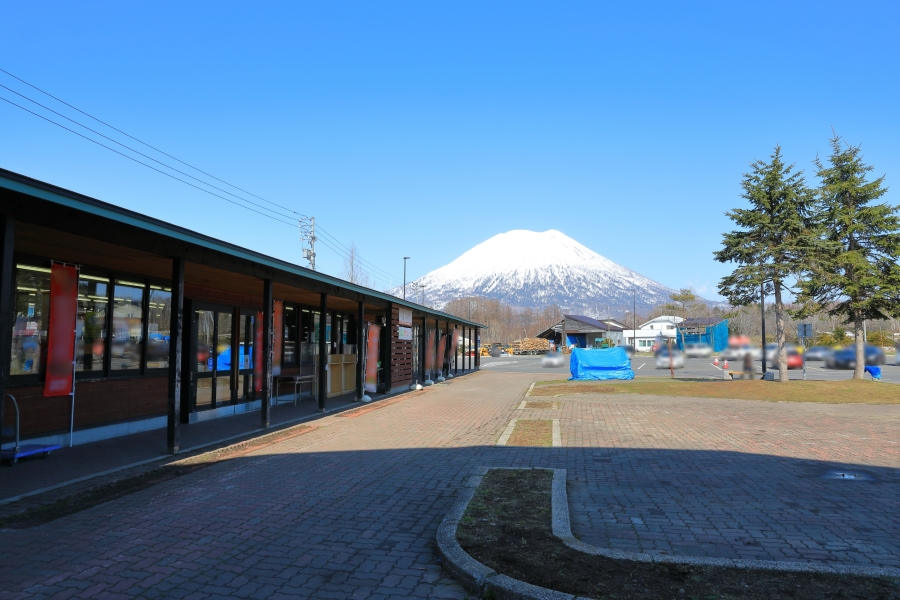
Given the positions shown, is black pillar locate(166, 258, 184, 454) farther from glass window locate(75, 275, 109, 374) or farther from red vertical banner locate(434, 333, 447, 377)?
red vertical banner locate(434, 333, 447, 377)

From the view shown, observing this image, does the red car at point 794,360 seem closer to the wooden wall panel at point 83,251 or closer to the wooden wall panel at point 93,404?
the wooden wall panel at point 93,404

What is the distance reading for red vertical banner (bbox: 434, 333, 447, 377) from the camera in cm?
3023

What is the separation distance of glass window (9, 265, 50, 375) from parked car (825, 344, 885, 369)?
110 ft

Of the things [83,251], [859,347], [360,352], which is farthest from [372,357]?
[859,347]

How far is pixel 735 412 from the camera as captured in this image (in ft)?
48.0

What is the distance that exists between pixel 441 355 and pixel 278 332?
1633cm

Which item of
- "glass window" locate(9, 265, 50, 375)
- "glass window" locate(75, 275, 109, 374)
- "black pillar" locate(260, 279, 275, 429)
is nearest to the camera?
"glass window" locate(9, 265, 50, 375)

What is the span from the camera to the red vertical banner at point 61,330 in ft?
26.5

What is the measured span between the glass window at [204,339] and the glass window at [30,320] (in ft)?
11.7

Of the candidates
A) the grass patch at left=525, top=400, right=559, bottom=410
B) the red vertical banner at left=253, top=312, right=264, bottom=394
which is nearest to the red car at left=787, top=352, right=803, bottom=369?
the grass patch at left=525, top=400, right=559, bottom=410

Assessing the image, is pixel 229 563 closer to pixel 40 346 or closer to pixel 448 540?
pixel 448 540

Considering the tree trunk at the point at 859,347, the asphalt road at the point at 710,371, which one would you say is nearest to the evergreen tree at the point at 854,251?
the tree trunk at the point at 859,347

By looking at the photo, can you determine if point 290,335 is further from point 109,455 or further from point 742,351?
point 742,351

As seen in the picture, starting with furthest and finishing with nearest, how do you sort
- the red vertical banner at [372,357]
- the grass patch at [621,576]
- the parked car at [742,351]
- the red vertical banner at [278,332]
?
the parked car at [742,351] < the red vertical banner at [372,357] < the red vertical banner at [278,332] < the grass patch at [621,576]
